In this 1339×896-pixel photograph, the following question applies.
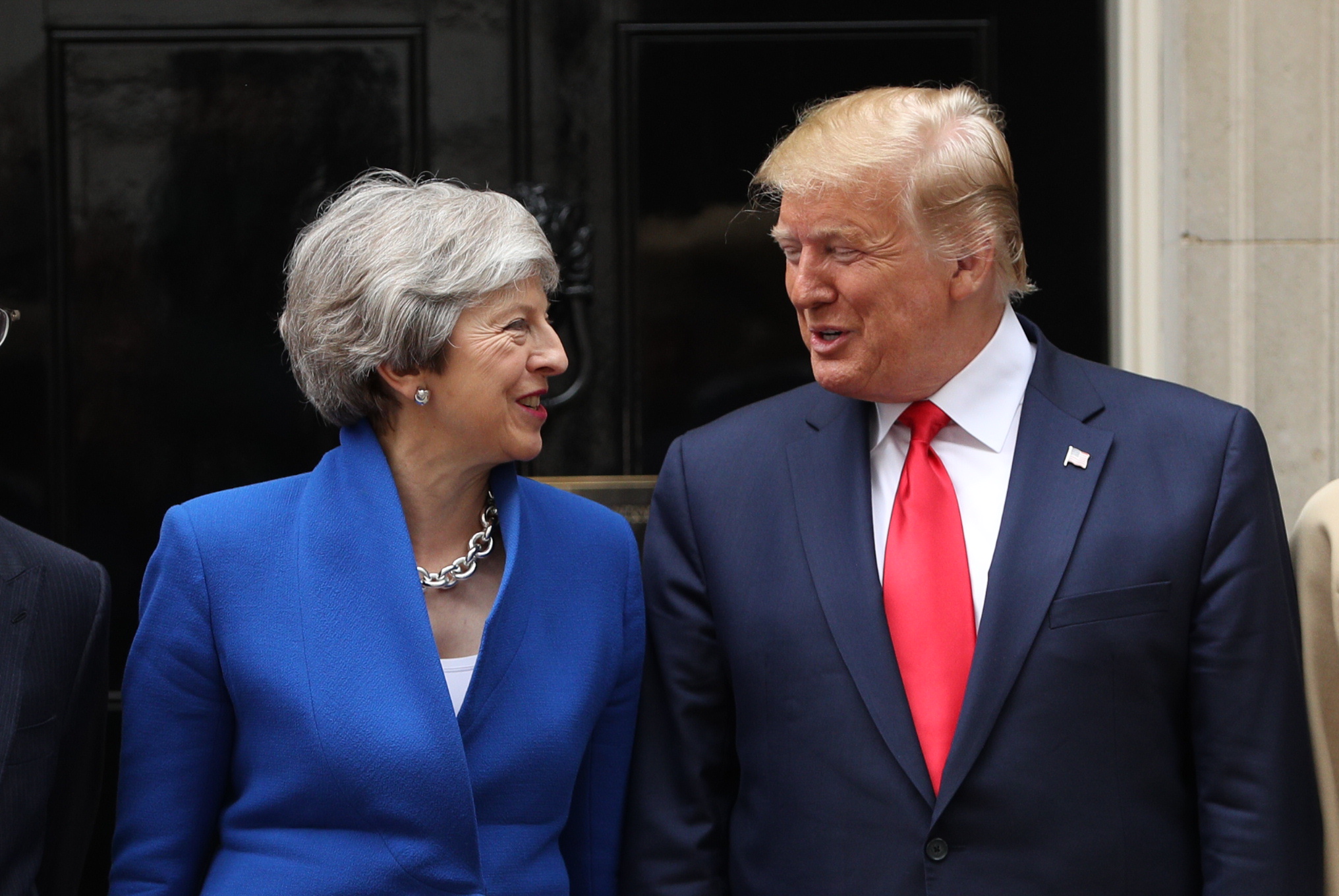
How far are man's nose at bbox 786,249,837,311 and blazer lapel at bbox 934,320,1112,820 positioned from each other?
33 cm

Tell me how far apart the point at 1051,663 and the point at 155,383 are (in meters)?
2.10

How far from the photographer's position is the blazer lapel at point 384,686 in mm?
2105

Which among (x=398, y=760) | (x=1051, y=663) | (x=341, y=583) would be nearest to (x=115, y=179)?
(x=341, y=583)

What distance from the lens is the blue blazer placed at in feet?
6.93

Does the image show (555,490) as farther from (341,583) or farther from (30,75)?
(30,75)

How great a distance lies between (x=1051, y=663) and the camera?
79.7 inches

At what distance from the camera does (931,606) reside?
6.87 ft

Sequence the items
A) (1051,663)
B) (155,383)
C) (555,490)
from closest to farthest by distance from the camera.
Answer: (1051,663), (555,490), (155,383)

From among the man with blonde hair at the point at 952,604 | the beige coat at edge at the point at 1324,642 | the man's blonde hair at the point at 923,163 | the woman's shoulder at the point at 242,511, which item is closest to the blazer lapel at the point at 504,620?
the man with blonde hair at the point at 952,604

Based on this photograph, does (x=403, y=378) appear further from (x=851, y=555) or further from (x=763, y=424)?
(x=851, y=555)

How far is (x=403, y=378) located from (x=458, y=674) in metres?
0.46

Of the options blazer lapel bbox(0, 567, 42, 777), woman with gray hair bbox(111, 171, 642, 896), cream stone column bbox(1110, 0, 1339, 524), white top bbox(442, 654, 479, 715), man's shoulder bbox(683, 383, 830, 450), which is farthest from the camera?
cream stone column bbox(1110, 0, 1339, 524)

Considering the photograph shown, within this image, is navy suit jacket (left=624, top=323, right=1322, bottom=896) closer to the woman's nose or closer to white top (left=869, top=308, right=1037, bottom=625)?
white top (left=869, top=308, right=1037, bottom=625)

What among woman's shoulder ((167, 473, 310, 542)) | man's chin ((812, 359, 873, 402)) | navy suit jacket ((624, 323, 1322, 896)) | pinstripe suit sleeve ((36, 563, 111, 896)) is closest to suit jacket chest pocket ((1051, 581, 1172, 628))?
navy suit jacket ((624, 323, 1322, 896))
